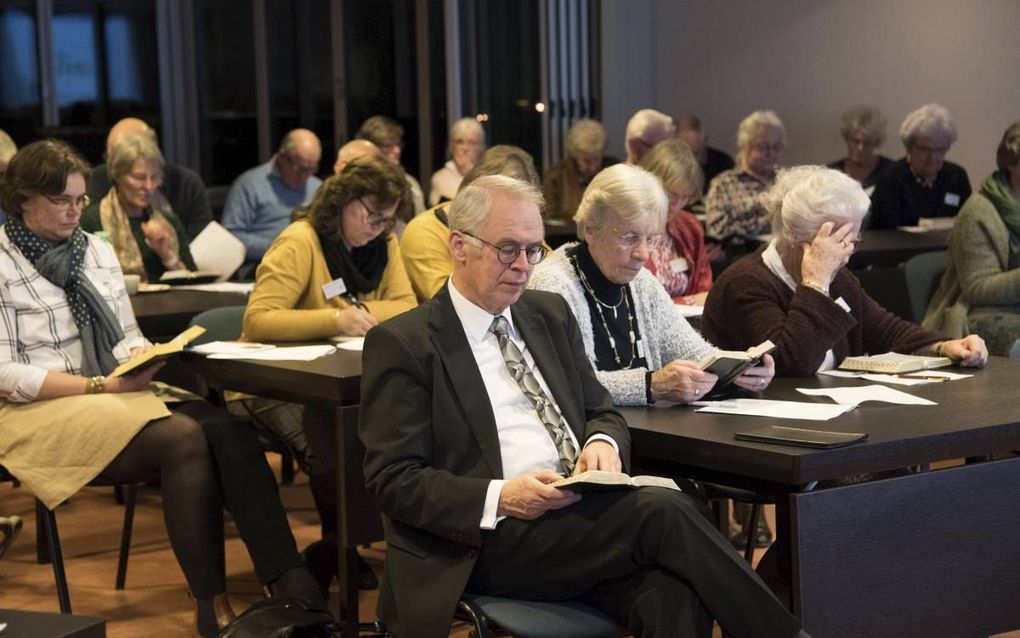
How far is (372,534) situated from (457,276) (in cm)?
103

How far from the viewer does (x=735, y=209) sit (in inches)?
304

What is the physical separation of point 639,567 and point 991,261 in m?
2.94

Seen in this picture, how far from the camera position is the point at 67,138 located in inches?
376

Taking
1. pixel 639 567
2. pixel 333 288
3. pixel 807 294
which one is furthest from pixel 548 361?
pixel 333 288

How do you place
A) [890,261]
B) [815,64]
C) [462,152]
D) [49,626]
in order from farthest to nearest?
[815,64], [462,152], [890,261], [49,626]

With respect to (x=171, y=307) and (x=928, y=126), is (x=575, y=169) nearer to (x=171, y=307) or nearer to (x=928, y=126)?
(x=928, y=126)

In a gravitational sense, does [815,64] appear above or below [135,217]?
above

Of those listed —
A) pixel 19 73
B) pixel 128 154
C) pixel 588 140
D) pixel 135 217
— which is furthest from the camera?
pixel 19 73

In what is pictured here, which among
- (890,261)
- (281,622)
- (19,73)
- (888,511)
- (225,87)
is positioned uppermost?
(19,73)

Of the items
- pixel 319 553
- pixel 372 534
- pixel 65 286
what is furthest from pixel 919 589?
pixel 65 286

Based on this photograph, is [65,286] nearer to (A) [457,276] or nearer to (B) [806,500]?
(A) [457,276]

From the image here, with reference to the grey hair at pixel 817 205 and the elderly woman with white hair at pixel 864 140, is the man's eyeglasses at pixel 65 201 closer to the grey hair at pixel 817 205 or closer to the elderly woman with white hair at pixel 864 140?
the grey hair at pixel 817 205

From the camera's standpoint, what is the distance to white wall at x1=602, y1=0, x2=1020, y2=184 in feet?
29.3

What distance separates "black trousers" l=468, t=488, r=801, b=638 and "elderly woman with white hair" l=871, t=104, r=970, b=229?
5317 millimetres
